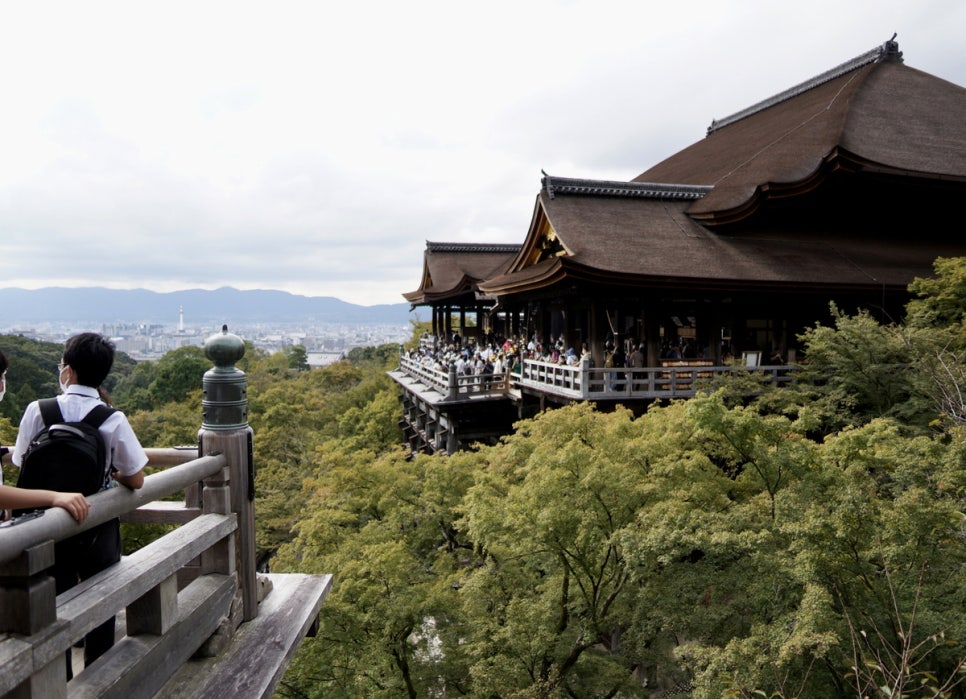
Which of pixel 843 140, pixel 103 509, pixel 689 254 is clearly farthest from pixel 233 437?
pixel 843 140

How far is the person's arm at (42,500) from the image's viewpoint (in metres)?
1.88

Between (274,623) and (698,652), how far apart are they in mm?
3906

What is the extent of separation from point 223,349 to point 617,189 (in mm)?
14981

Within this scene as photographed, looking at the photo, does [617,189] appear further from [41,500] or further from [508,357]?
[41,500]

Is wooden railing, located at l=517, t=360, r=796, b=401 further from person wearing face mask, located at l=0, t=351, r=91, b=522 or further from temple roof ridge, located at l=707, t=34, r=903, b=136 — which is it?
temple roof ridge, located at l=707, t=34, r=903, b=136

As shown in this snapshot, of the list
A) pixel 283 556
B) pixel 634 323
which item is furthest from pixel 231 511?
pixel 634 323

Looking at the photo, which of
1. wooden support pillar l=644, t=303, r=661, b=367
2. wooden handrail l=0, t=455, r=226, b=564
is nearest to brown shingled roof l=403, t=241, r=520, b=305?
wooden support pillar l=644, t=303, r=661, b=367

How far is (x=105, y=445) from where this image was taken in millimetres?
2383

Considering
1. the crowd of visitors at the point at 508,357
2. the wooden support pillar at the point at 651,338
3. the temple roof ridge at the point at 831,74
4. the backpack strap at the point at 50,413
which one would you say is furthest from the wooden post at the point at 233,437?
the temple roof ridge at the point at 831,74

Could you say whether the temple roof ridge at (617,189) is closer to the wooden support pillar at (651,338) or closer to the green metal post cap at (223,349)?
Result: the wooden support pillar at (651,338)

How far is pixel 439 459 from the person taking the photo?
36.5 ft

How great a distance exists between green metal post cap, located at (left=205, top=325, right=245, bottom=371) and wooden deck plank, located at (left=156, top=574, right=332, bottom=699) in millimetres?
1342

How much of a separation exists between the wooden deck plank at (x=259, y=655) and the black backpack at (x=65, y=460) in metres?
0.98

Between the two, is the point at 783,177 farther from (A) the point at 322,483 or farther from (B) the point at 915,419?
(A) the point at 322,483
